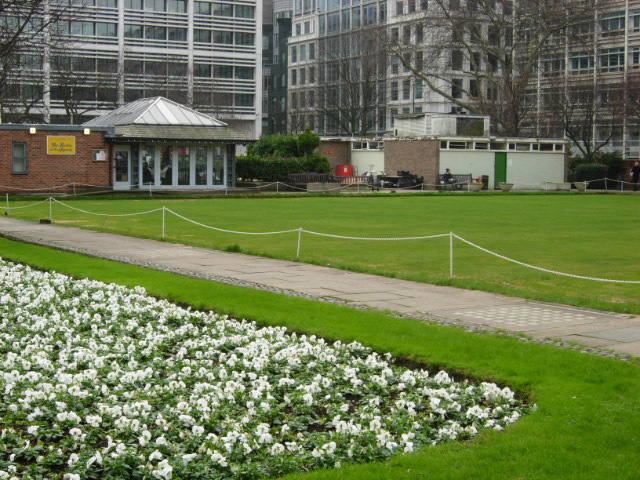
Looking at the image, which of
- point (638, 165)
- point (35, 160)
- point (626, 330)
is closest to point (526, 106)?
point (638, 165)

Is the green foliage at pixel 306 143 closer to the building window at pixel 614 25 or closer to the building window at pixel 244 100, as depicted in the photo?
the building window at pixel 614 25

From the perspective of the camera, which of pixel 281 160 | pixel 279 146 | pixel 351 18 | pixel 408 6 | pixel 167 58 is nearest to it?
pixel 281 160

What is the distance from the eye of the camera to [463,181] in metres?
62.9

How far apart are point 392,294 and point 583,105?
73.7 m

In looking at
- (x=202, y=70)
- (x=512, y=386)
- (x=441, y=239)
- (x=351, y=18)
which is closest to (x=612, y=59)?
(x=351, y=18)

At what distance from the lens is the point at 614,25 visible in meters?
90.8

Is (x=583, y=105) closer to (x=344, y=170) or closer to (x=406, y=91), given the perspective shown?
(x=344, y=170)

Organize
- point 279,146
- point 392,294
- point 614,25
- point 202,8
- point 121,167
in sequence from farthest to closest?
point 202,8 → point 614,25 → point 279,146 → point 121,167 → point 392,294

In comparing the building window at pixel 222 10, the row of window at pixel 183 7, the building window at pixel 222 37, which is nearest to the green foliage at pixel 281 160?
the row of window at pixel 183 7

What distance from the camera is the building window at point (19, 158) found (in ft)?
148

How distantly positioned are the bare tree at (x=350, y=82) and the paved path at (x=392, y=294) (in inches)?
3352

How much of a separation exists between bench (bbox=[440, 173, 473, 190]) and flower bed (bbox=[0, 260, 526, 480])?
2005 inches

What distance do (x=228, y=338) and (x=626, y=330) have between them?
4761mm

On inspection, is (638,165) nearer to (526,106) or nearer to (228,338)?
(526,106)
